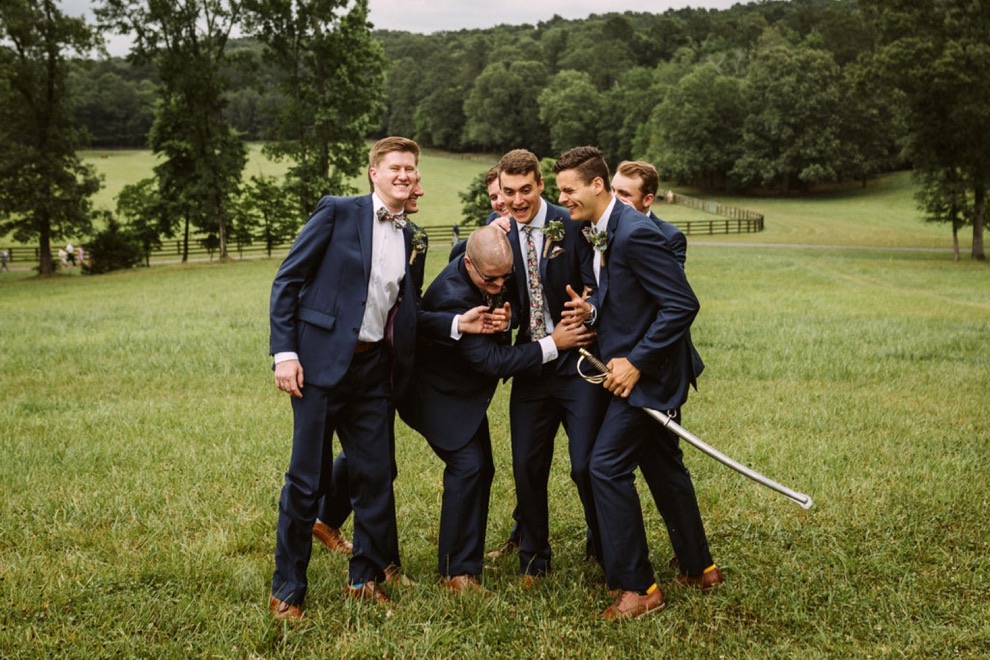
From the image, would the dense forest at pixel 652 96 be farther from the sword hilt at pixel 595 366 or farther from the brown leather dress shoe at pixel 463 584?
the brown leather dress shoe at pixel 463 584

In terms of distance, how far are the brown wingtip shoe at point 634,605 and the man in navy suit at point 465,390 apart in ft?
2.55

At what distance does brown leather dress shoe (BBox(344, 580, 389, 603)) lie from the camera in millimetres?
4730

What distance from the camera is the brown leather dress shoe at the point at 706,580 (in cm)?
503

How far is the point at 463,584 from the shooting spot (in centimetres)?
492

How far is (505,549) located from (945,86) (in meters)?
32.2

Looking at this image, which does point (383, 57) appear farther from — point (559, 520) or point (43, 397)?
point (559, 520)

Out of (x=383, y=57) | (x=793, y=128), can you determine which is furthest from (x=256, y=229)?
(x=793, y=128)

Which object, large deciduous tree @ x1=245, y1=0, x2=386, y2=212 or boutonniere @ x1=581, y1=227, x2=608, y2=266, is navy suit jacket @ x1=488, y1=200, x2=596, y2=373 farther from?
large deciduous tree @ x1=245, y1=0, x2=386, y2=212

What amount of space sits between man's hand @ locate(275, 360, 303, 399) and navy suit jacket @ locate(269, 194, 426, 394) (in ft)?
0.23

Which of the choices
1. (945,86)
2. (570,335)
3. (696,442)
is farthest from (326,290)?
(945,86)

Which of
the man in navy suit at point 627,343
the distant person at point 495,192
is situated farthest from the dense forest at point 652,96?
the man in navy suit at point 627,343

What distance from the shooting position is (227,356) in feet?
43.1

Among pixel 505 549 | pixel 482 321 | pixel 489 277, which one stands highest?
pixel 489 277

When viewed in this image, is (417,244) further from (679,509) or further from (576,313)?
(679,509)
